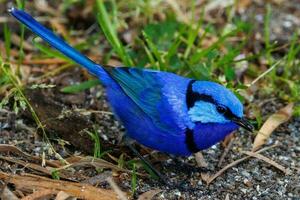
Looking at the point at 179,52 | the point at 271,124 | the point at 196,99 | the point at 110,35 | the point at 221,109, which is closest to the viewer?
the point at 221,109

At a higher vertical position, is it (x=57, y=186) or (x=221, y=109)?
(x=221, y=109)

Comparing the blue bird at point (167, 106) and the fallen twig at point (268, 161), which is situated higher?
the blue bird at point (167, 106)

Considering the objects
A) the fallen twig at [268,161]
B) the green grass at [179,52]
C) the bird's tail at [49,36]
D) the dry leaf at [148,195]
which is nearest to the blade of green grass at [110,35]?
the green grass at [179,52]

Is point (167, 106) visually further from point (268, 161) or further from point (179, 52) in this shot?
point (179, 52)

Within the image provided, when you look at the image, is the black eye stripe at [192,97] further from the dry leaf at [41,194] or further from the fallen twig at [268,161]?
the dry leaf at [41,194]

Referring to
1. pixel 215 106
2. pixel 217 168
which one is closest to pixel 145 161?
pixel 217 168

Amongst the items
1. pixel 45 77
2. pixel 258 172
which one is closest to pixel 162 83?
pixel 258 172

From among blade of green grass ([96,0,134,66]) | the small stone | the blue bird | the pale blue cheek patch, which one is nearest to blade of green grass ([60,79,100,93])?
blade of green grass ([96,0,134,66])
